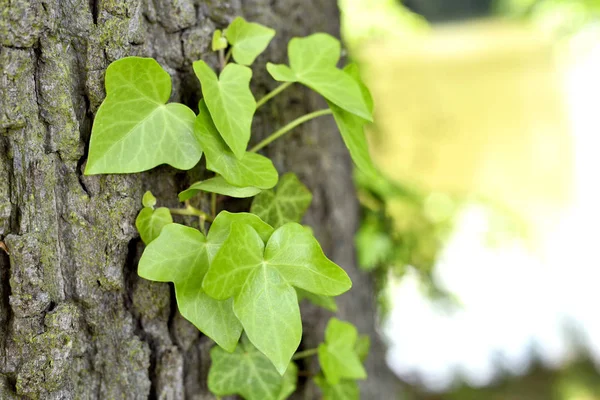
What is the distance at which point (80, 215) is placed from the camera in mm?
565

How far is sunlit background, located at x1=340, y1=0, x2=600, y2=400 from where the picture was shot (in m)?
2.44

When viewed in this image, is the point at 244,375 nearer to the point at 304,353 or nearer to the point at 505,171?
the point at 304,353

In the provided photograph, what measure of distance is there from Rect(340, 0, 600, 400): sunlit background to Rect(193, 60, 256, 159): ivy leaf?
157 centimetres

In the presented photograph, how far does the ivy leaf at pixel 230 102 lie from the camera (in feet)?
1.78

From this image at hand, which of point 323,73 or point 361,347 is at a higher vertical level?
point 323,73

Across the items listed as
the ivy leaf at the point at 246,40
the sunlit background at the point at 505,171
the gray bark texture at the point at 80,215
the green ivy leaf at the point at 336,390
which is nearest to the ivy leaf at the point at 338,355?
the green ivy leaf at the point at 336,390

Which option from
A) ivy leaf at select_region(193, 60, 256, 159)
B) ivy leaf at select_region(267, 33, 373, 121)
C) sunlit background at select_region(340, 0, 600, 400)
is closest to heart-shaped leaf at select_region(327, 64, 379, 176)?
ivy leaf at select_region(267, 33, 373, 121)

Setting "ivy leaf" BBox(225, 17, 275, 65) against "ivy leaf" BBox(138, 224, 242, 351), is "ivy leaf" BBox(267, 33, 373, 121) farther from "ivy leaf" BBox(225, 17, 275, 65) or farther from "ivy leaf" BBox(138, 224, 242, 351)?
"ivy leaf" BBox(138, 224, 242, 351)

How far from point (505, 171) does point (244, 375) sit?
8.61ft

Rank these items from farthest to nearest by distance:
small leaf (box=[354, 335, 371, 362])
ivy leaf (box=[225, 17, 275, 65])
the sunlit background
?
the sunlit background < small leaf (box=[354, 335, 371, 362]) < ivy leaf (box=[225, 17, 275, 65])

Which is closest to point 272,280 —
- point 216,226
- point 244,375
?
point 216,226

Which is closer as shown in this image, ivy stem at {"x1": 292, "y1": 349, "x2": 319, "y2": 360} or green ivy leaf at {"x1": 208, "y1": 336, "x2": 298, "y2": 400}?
green ivy leaf at {"x1": 208, "y1": 336, "x2": 298, "y2": 400}

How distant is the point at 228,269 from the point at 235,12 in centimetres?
37

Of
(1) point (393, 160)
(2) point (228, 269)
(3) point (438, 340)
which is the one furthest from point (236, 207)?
(1) point (393, 160)
